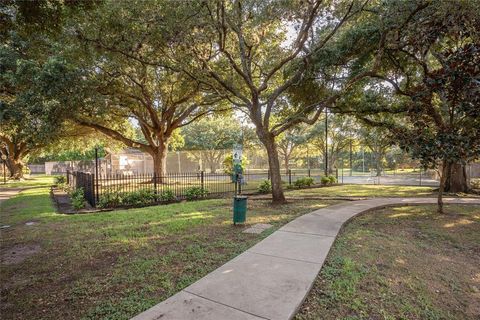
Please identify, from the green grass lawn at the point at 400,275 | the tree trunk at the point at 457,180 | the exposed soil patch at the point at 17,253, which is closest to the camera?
the green grass lawn at the point at 400,275

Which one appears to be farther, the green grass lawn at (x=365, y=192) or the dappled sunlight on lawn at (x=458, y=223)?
the green grass lawn at (x=365, y=192)

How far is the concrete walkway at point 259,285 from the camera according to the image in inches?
111

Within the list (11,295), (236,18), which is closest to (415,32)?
(236,18)

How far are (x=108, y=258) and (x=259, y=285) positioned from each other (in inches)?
107

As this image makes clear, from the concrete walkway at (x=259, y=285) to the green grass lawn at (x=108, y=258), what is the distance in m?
0.27

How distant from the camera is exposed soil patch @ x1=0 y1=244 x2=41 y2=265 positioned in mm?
4672

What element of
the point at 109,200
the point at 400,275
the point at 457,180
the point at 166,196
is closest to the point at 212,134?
the point at 166,196

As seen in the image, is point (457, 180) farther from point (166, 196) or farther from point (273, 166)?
point (166, 196)

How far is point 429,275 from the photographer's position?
4.02m

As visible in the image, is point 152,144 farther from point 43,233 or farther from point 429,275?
point 429,275

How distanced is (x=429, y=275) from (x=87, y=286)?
4.82 metres

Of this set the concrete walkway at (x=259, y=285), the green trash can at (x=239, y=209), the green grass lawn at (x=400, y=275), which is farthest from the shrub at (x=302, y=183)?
the concrete walkway at (x=259, y=285)

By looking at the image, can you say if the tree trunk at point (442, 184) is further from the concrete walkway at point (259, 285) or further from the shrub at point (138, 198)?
the shrub at point (138, 198)

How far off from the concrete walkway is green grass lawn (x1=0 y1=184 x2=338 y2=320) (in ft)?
0.90
